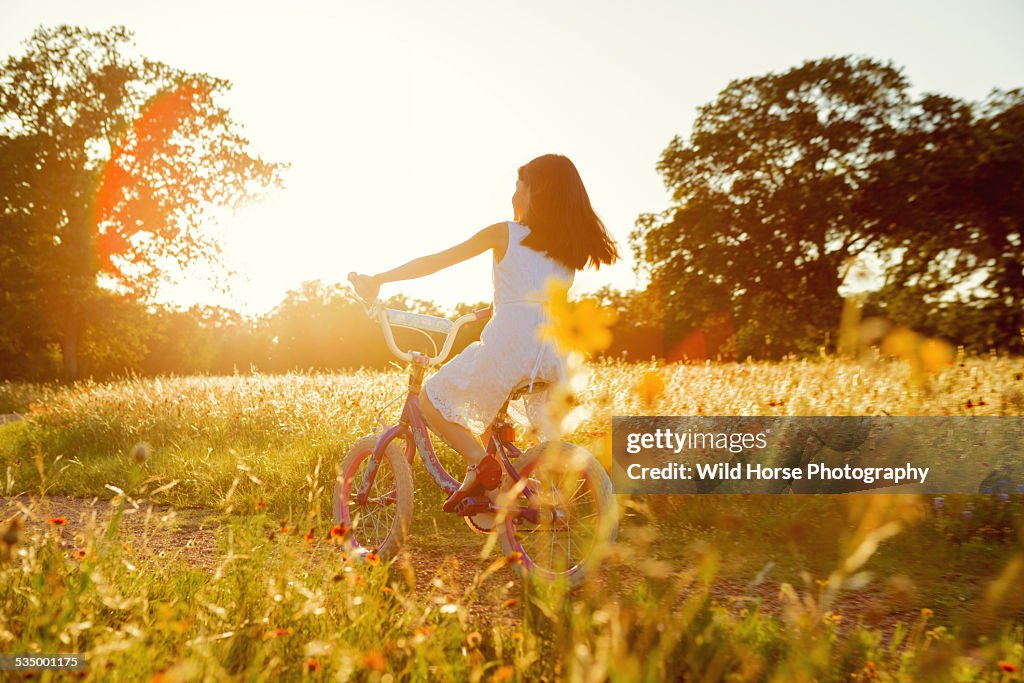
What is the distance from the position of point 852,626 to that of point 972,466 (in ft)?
7.78

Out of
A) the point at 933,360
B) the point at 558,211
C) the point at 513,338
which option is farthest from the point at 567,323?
the point at 933,360

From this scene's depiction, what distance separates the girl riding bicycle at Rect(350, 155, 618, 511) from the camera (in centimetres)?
355

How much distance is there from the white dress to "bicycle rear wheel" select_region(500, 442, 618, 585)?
361 mm

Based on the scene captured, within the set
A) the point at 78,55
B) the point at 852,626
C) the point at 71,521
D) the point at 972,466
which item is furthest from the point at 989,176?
the point at 78,55

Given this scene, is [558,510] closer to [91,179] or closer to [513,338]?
[513,338]

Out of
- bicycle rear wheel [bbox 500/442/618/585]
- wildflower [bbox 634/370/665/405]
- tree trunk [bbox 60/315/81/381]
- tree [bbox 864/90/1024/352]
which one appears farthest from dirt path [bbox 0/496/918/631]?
tree trunk [bbox 60/315/81/381]

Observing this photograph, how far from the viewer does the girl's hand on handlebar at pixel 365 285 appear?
12.6 ft

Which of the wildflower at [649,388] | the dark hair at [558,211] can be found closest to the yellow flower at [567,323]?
the dark hair at [558,211]

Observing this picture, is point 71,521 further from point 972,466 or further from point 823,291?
point 823,291

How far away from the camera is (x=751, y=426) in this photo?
18.8 feet

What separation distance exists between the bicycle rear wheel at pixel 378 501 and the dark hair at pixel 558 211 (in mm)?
1569

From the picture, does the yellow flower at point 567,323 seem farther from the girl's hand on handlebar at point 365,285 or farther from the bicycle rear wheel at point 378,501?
the bicycle rear wheel at point 378,501

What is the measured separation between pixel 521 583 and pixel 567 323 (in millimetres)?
1313

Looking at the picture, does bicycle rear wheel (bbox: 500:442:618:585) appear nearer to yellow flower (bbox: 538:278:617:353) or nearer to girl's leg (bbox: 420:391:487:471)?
girl's leg (bbox: 420:391:487:471)
